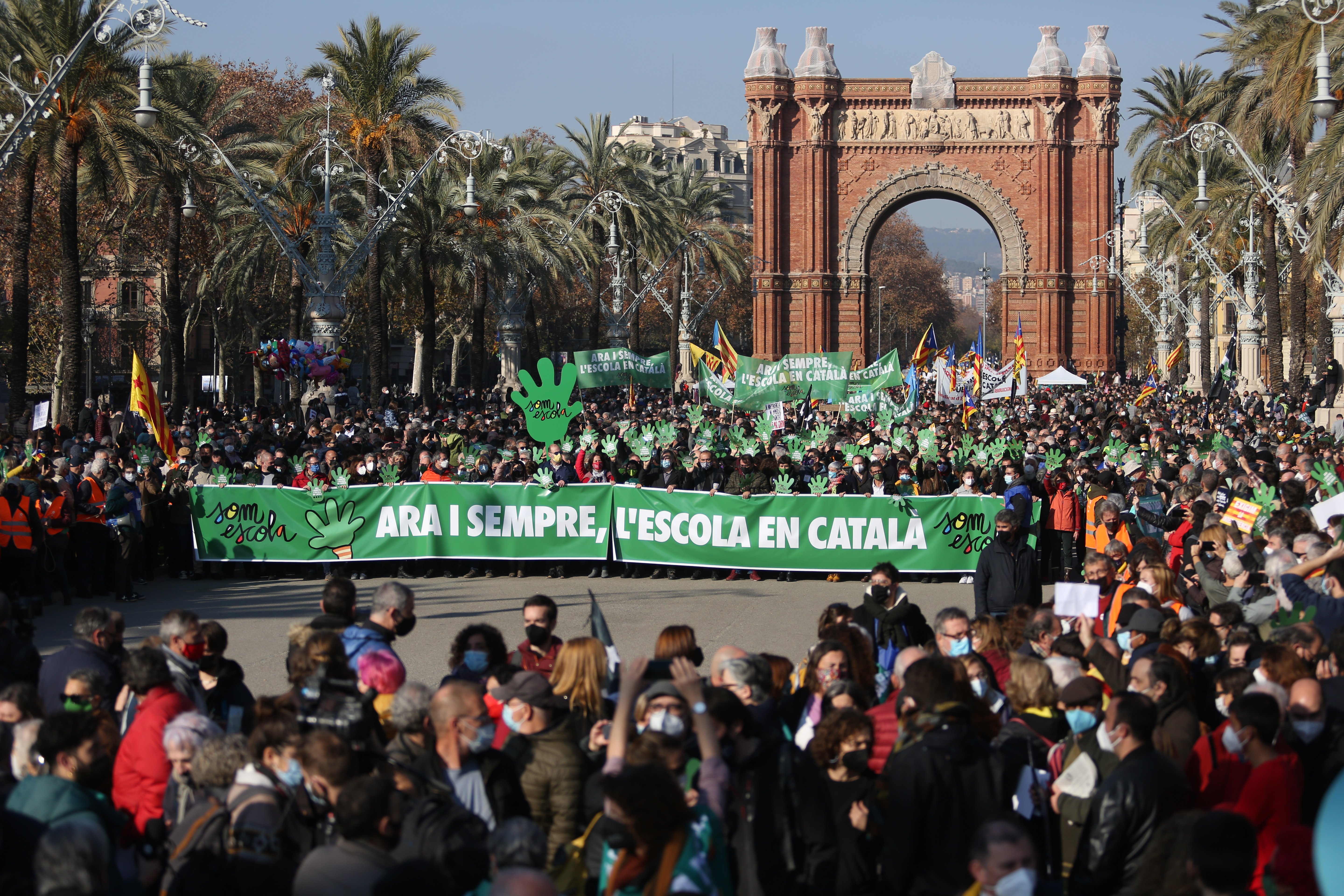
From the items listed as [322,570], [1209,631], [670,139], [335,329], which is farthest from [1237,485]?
[670,139]

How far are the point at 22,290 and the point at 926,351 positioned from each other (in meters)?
19.1

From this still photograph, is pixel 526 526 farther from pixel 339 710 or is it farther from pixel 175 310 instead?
pixel 175 310

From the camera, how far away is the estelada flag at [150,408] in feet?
55.4

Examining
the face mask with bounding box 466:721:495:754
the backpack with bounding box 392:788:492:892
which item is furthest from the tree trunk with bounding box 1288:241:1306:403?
the backpack with bounding box 392:788:492:892

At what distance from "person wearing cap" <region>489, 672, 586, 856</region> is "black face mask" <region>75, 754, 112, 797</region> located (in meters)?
1.45

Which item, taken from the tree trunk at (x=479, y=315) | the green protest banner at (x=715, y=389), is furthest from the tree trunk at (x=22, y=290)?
the tree trunk at (x=479, y=315)

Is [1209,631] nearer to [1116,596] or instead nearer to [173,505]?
[1116,596]

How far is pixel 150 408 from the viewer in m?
17.0

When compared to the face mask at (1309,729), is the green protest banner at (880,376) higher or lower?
higher

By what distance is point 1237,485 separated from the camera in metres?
13.0

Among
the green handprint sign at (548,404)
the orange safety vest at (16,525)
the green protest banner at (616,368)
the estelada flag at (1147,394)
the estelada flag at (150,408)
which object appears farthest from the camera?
the estelada flag at (1147,394)

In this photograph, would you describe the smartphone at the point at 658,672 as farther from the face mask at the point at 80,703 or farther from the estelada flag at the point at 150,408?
the estelada flag at the point at 150,408

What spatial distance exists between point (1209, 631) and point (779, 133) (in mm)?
53135

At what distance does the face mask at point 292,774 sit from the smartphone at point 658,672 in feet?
4.72
